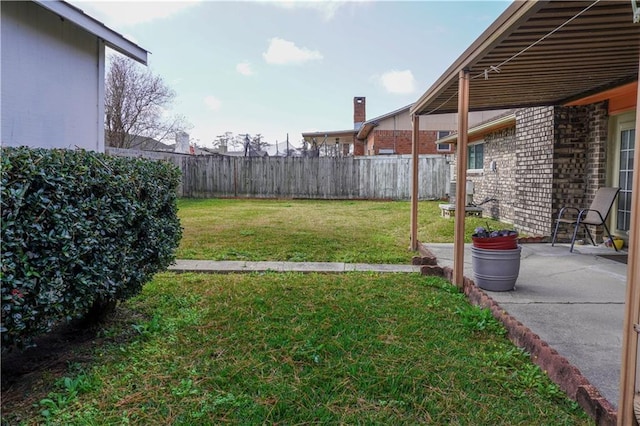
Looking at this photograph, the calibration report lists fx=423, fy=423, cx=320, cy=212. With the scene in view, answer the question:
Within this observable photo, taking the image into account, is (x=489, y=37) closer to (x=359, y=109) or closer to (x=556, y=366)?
(x=556, y=366)

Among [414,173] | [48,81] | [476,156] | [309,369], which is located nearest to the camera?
[309,369]

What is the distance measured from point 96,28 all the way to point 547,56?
6.23 meters

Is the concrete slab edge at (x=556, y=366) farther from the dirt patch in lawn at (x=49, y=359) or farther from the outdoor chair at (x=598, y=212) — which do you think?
the outdoor chair at (x=598, y=212)

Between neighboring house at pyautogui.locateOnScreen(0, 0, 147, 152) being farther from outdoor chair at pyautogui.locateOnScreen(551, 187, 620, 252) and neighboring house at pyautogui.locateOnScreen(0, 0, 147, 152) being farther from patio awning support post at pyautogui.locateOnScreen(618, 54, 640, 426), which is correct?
outdoor chair at pyautogui.locateOnScreen(551, 187, 620, 252)

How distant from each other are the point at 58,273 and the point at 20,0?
4950mm

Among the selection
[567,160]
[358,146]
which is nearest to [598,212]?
[567,160]

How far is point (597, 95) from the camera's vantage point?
20.5 ft

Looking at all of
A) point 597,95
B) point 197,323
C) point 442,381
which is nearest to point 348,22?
point 597,95

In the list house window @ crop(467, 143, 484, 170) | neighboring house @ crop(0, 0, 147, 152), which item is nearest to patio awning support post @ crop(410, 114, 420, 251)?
neighboring house @ crop(0, 0, 147, 152)

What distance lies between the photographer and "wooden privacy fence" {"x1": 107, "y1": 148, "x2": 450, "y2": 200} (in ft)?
56.2

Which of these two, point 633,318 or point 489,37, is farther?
point 489,37

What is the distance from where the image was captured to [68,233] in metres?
2.42

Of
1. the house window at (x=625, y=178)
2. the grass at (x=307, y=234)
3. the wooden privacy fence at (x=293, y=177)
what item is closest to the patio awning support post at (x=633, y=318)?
the grass at (x=307, y=234)

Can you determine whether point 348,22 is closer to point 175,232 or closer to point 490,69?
point 490,69
